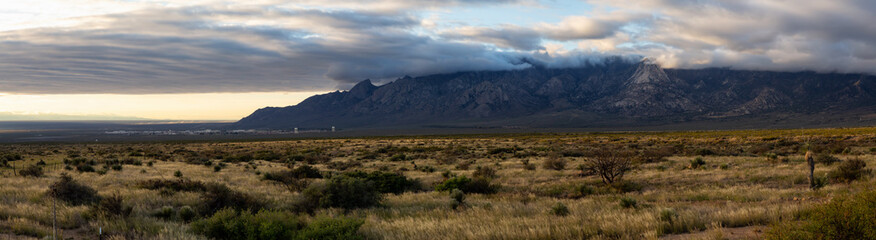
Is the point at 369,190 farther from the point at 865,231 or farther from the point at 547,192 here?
the point at 865,231

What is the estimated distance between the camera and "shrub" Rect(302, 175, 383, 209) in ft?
40.8

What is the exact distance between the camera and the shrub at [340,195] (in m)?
12.4

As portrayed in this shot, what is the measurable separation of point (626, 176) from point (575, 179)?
8.24 ft

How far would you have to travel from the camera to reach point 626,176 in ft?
68.6

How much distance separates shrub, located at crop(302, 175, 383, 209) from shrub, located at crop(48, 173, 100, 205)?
5936 mm

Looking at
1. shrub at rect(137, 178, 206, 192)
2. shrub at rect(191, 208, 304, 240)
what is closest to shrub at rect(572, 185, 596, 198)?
shrub at rect(191, 208, 304, 240)

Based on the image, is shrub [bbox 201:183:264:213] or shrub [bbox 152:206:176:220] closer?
shrub [bbox 152:206:176:220]

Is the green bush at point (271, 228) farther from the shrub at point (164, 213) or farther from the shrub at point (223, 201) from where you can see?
the shrub at point (223, 201)

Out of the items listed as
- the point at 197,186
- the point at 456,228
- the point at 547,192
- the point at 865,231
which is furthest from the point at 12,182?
the point at 865,231

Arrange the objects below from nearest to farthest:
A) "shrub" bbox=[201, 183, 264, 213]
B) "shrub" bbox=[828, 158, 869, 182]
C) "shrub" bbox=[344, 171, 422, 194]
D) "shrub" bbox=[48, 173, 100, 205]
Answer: "shrub" bbox=[201, 183, 264, 213]
"shrub" bbox=[48, 173, 100, 205]
"shrub" bbox=[828, 158, 869, 182]
"shrub" bbox=[344, 171, 422, 194]

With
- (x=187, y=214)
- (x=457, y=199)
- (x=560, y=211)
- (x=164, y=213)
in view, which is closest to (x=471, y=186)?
(x=457, y=199)

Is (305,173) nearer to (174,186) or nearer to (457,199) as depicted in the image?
(174,186)

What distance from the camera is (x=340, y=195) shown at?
12570 mm

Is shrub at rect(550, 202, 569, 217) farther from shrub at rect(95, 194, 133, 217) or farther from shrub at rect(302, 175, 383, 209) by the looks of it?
shrub at rect(95, 194, 133, 217)
